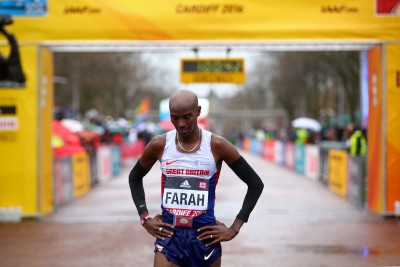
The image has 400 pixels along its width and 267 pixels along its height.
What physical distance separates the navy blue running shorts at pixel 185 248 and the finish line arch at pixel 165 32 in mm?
8120

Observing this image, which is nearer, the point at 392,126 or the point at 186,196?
the point at 186,196

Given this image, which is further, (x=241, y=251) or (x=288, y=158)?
(x=288, y=158)

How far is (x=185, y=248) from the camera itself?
15.7 feet

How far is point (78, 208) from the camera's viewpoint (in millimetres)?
15117

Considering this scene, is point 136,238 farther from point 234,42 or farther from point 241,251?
point 234,42

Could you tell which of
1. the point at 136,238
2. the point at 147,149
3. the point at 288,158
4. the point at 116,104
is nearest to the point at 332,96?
the point at 116,104

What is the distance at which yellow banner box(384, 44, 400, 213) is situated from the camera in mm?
12758

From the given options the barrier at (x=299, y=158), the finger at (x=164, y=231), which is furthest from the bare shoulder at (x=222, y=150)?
the barrier at (x=299, y=158)

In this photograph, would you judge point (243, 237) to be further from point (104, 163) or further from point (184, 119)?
point (104, 163)

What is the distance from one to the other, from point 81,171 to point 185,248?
14.1 m

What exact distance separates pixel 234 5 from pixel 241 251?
478cm

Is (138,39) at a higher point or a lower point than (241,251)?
higher

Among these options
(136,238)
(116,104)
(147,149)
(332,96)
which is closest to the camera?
(147,149)

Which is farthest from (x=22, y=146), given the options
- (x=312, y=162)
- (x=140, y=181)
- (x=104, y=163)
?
(x=312, y=162)
